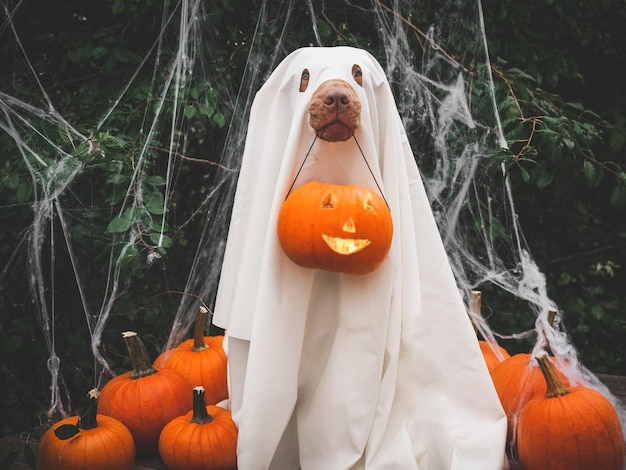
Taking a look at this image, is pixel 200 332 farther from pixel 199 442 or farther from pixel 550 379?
pixel 550 379

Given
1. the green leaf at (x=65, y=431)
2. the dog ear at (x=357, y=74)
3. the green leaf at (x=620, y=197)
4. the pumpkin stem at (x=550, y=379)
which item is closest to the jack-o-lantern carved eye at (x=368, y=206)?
the dog ear at (x=357, y=74)

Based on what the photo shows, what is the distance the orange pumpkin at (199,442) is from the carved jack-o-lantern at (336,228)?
57 centimetres

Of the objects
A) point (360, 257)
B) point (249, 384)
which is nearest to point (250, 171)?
point (360, 257)

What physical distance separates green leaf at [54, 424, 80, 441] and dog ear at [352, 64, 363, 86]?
1323 millimetres

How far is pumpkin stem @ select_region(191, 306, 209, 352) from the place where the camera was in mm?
2629

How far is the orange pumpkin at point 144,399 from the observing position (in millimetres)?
2301

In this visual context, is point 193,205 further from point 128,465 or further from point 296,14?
point 128,465

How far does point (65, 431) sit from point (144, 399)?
1.05 feet

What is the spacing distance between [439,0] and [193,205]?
1570 mm

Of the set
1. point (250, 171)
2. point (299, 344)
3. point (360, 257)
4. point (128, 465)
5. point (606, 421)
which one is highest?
point (250, 171)

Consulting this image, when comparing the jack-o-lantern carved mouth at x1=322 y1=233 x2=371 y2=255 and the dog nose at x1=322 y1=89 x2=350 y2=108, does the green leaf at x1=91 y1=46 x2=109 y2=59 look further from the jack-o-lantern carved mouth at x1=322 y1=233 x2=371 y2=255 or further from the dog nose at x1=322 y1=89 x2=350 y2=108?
the jack-o-lantern carved mouth at x1=322 y1=233 x2=371 y2=255

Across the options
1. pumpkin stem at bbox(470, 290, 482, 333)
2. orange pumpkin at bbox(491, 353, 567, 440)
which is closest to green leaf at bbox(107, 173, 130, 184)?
pumpkin stem at bbox(470, 290, 482, 333)

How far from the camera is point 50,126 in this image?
2744 mm

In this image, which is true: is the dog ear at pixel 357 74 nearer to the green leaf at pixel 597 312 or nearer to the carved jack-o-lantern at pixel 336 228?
the carved jack-o-lantern at pixel 336 228
